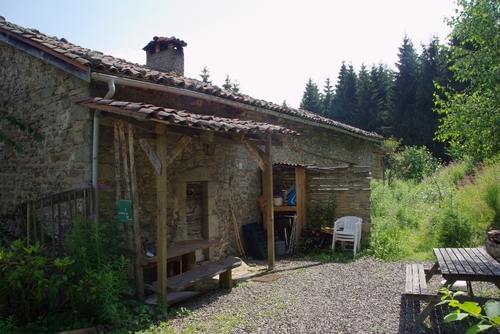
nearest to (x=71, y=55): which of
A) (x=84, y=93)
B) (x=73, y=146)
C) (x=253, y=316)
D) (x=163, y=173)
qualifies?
(x=84, y=93)

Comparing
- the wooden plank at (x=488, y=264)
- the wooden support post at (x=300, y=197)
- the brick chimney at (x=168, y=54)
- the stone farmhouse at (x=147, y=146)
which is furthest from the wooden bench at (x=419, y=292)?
the brick chimney at (x=168, y=54)

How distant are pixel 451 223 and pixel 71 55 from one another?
733 cm

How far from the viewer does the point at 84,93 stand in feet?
17.0

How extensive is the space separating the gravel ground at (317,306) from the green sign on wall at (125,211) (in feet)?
4.46

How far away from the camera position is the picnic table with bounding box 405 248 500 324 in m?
3.49

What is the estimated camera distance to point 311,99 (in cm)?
3781

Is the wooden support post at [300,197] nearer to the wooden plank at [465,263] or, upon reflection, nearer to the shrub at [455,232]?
the shrub at [455,232]

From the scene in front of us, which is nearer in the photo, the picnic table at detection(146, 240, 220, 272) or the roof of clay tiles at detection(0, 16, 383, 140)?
the roof of clay tiles at detection(0, 16, 383, 140)

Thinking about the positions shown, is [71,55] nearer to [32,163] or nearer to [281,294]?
[32,163]

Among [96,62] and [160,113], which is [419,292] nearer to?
[160,113]

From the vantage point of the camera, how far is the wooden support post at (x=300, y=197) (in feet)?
27.3

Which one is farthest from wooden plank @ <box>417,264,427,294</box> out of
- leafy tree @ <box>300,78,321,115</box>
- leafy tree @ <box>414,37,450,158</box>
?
leafy tree @ <box>300,78,321,115</box>

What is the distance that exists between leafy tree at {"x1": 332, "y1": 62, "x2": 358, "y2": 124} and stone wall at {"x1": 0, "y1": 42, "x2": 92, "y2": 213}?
30.1 meters

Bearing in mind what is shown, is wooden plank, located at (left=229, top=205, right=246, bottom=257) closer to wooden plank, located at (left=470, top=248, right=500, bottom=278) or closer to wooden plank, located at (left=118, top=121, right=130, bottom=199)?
wooden plank, located at (left=118, top=121, right=130, bottom=199)
